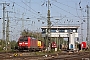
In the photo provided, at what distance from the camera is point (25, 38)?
58.8m

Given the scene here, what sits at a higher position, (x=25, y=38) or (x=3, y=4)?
(x=3, y=4)

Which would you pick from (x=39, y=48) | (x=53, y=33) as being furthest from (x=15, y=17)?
(x=53, y=33)

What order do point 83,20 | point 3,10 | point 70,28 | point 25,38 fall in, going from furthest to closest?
point 70,28 → point 83,20 → point 25,38 → point 3,10

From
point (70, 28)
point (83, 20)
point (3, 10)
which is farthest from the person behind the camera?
point (70, 28)

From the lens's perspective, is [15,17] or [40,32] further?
[40,32]

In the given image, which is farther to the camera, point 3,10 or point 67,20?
point 67,20

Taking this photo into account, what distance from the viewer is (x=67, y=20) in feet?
239

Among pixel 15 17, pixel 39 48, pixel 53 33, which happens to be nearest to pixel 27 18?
pixel 15 17

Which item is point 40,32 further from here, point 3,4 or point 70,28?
point 3,4

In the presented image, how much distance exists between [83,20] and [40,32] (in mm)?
30443

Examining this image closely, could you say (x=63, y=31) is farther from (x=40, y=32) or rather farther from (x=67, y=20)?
(x=67, y=20)

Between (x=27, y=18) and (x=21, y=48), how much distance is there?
270 inches

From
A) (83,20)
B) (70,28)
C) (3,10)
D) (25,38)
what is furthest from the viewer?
(70,28)

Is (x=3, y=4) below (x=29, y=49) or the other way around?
the other way around
